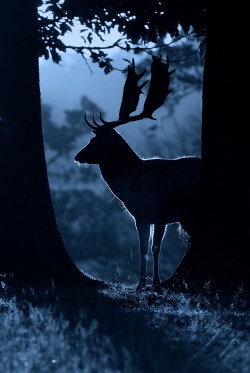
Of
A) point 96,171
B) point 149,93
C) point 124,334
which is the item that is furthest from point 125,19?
point 96,171

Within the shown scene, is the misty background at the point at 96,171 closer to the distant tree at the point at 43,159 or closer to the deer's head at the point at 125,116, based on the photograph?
the distant tree at the point at 43,159

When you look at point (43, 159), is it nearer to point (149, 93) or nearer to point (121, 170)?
point (121, 170)

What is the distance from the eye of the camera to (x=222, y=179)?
995cm

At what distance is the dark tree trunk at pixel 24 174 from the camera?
11.4 metres

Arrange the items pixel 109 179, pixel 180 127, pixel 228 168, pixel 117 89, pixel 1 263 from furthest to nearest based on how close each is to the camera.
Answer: pixel 117 89, pixel 180 127, pixel 109 179, pixel 1 263, pixel 228 168

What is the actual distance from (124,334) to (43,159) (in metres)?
4.96

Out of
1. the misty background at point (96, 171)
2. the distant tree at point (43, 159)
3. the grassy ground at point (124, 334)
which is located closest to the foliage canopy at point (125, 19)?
the distant tree at point (43, 159)

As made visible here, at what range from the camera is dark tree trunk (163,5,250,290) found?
32.3 feet

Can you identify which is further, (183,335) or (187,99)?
(187,99)

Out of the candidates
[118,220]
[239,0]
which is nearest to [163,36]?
[239,0]

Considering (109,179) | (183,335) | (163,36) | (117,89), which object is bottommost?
(183,335)

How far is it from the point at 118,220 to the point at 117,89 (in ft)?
66.8

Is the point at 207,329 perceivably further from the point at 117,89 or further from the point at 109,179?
the point at 117,89

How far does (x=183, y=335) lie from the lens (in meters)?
7.23
